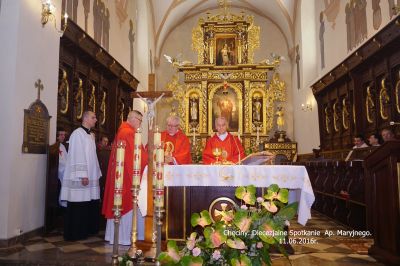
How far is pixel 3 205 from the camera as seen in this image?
441 cm

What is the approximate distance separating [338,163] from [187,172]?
144 inches

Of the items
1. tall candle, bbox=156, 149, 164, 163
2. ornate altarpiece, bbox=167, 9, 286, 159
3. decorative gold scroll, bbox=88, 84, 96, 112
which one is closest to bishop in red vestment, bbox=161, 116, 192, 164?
A: tall candle, bbox=156, 149, 164, 163

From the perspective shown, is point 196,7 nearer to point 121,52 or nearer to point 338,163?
point 121,52

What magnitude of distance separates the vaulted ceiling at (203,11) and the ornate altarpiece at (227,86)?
4.43 ft

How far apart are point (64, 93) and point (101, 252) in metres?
4.21

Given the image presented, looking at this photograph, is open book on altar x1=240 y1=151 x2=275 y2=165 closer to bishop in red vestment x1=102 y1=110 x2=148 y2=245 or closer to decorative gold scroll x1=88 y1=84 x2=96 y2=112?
bishop in red vestment x1=102 y1=110 x2=148 y2=245

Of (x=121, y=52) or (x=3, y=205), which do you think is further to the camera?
(x=121, y=52)

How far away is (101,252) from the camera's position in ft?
13.3

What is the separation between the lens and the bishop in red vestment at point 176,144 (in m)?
5.08

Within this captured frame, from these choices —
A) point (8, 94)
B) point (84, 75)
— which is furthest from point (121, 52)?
point (8, 94)

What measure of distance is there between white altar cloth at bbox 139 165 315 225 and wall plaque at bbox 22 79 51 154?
1883 mm

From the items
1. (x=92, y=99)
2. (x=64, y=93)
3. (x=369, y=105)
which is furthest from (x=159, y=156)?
(x=369, y=105)

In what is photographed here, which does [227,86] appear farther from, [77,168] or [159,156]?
[159,156]

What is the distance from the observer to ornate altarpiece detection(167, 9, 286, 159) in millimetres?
13852
